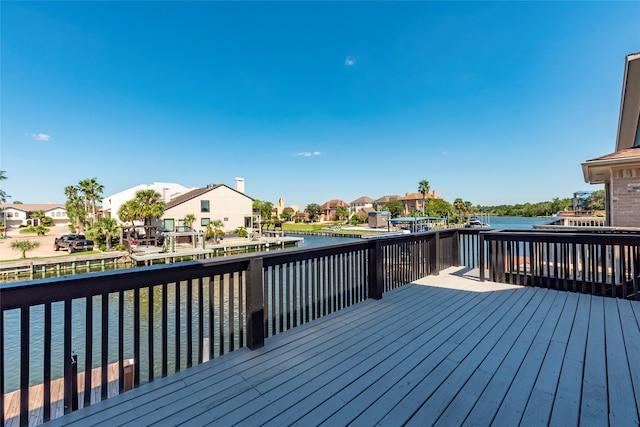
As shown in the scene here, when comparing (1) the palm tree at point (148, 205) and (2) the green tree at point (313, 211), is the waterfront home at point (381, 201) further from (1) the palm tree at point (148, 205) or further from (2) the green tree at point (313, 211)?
(1) the palm tree at point (148, 205)

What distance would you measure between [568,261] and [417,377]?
3736 millimetres

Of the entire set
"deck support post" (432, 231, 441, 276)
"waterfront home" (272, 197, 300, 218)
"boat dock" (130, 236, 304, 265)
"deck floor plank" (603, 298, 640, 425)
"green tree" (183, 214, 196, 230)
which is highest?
"waterfront home" (272, 197, 300, 218)

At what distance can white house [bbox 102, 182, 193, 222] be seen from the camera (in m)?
32.3

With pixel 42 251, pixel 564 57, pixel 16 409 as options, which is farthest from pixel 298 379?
pixel 42 251

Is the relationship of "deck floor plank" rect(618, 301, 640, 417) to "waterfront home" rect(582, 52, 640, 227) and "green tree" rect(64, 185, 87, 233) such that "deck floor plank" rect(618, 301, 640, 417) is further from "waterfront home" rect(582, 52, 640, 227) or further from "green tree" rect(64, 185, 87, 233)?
"green tree" rect(64, 185, 87, 233)

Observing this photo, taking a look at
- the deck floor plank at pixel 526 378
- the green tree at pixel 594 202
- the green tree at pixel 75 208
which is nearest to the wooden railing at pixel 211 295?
the deck floor plank at pixel 526 378

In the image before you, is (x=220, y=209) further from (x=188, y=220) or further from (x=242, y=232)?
(x=242, y=232)

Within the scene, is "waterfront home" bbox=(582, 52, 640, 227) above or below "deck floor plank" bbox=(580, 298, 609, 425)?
above

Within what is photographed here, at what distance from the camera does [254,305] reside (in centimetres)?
237

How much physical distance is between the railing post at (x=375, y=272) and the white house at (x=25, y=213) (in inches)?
2365

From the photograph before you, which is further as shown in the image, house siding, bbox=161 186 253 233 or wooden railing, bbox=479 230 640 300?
house siding, bbox=161 186 253 233

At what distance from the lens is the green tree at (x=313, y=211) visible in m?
74.9

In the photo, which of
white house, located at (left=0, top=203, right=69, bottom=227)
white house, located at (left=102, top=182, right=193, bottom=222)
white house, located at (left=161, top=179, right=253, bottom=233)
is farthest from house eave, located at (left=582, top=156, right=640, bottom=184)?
white house, located at (left=0, top=203, right=69, bottom=227)

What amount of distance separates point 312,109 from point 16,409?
707 inches
